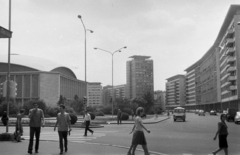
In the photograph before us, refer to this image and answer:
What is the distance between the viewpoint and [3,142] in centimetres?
1401

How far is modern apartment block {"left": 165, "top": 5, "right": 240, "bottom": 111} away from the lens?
2857 inches

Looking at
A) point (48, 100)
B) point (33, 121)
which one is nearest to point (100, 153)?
point (33, 121)

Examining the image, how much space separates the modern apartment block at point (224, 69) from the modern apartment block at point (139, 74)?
82.7ft

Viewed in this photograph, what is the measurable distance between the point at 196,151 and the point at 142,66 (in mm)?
143456

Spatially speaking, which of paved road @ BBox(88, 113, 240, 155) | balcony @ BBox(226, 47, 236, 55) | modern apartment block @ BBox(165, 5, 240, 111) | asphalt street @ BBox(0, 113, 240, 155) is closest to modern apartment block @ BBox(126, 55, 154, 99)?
modern apartment block @ BBox(165, 5, 240, 111)

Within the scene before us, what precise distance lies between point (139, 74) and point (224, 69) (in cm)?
7321

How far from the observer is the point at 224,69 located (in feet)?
282

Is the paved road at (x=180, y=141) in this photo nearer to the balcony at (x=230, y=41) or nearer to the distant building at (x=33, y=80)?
the balcony at (x=230, y=41)

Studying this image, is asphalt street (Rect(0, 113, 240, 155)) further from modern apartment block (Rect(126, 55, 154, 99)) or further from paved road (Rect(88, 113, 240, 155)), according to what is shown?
modern apartment block (Rect(126, 55, 154, 99))

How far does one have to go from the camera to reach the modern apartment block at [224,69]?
72562mm

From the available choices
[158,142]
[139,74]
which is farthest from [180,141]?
[139,74]

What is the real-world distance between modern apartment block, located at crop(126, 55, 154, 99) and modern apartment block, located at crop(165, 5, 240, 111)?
25.2 meters

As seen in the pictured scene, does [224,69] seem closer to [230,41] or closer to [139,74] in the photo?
[230,41]

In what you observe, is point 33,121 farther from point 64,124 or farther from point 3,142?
point 3,142
